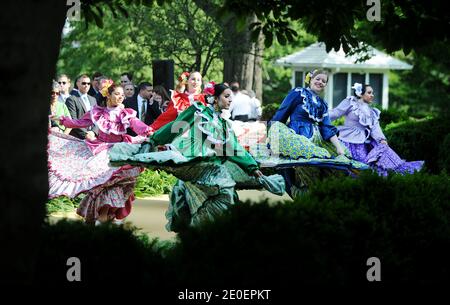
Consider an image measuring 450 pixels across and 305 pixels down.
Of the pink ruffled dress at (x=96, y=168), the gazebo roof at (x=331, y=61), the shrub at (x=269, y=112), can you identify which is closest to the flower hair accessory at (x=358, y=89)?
the pink ruffled dress at (x=96, y=168)

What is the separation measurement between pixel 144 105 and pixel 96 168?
5.21 metres

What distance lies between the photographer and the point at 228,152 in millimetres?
11031

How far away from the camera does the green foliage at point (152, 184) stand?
16.9 m

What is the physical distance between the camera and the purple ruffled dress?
14.4 meters

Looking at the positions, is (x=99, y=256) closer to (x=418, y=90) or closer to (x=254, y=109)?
A: (x=254, y=109)

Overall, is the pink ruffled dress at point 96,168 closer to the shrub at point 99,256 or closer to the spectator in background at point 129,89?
the spectator in background at point 129,89

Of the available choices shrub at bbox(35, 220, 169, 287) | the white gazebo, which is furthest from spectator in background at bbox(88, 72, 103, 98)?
the white gazebo

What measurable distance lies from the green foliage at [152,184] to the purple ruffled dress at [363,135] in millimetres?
3273

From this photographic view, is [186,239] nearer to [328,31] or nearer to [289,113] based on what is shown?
[328,31]

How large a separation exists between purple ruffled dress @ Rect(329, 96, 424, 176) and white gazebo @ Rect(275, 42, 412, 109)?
2393 cm

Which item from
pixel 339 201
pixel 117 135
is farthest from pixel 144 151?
pixel 339 201

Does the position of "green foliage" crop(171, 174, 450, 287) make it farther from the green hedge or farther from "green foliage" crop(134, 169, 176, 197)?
"green foliage" crop(134, 169, 176, 197)
